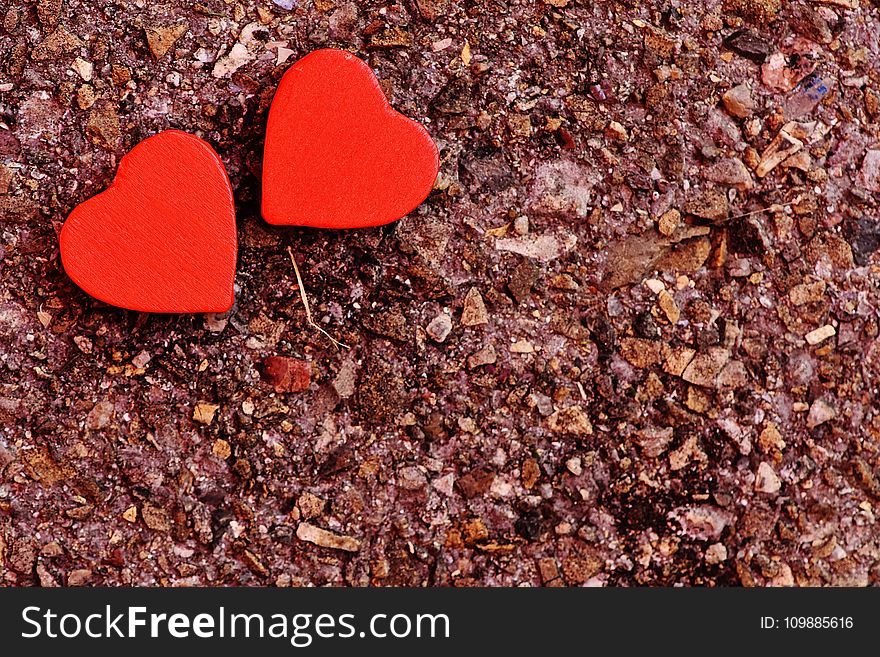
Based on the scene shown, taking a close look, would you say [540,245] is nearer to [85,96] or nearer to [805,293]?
[805,293]

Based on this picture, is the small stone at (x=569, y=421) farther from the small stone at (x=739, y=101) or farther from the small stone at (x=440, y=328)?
the small stone at (x=739, y=101)

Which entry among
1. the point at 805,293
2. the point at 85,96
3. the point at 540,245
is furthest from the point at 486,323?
the point at 85,96

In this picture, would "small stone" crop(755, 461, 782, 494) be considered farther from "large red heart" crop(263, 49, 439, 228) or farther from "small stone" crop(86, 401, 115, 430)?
"small stone" crop(86, 401, 115, 430)

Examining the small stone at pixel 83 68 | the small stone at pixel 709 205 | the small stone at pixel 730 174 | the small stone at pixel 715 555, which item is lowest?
the small stone at pixel 715 555

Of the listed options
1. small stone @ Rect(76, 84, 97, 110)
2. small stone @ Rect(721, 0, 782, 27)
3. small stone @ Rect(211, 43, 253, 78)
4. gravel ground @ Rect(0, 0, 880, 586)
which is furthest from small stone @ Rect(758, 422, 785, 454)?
small stone @ Rect(76, 84, 97, 110)

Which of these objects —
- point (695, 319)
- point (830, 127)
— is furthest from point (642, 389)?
point (830, 127)

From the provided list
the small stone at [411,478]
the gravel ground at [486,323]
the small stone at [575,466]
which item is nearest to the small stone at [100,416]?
the gravel ground at [486,323]
